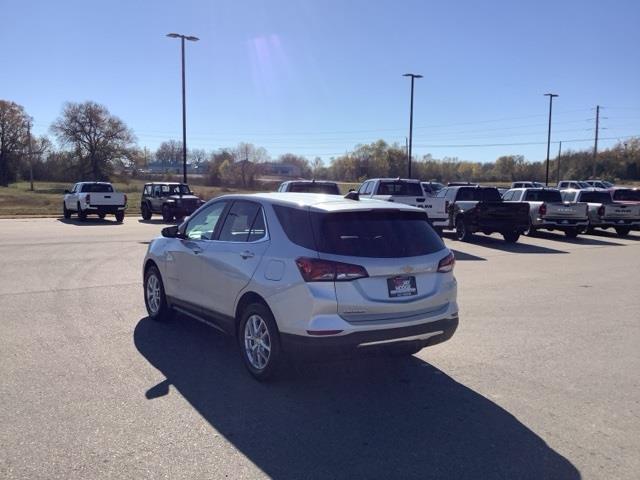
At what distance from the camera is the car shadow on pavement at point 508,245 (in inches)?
669

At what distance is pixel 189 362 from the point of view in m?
5.76

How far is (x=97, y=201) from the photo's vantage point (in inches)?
1086

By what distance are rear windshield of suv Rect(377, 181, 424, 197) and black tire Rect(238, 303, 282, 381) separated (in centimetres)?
1430

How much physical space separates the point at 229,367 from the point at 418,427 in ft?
6.86

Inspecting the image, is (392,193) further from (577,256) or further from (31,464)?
(31,464)

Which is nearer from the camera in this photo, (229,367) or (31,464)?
(31,464)

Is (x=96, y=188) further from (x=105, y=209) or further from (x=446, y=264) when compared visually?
(x=446, y=264)

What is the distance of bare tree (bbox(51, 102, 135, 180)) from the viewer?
76.8 metres

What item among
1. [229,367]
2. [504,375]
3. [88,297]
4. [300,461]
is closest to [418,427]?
[300,461]

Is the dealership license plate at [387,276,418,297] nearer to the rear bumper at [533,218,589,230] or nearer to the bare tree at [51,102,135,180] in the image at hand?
the rear bumper at [533,218,589,230]

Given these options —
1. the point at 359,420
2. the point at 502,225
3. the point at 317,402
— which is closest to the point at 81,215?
the point at 502,225

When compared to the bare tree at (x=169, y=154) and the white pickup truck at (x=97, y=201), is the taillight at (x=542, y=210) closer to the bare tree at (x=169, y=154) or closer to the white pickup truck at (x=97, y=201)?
the white pickup truck at (x=97, y=201)

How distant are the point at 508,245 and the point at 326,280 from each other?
14971mm

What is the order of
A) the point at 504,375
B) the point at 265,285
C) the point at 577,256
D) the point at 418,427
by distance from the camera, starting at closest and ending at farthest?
1. the point at 418,427
2. the point at 265,285
3. the point at 504,375
4. the point at 577,256
